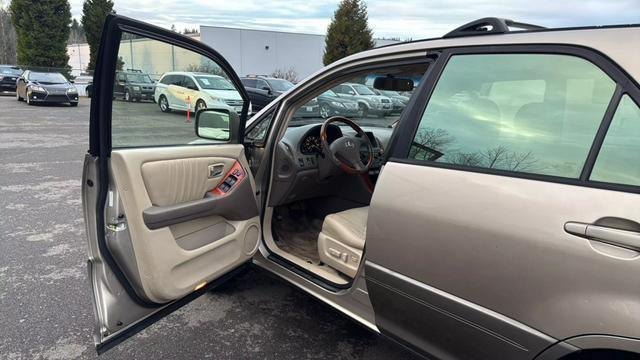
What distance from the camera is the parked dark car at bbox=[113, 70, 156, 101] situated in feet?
6.20

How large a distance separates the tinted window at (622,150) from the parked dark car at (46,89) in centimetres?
2012

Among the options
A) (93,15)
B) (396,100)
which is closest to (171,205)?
(396,100)

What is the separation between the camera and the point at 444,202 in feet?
5.44

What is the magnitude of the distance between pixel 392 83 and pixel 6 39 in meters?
53.5

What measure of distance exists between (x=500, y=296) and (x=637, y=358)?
43 cm

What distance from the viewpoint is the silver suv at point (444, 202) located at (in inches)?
53.2

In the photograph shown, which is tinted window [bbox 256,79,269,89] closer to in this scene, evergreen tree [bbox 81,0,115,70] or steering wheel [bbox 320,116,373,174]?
steering wheel [bbox 320,116,373,174]

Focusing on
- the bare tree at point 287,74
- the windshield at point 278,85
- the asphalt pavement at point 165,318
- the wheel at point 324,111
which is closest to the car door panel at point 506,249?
the asphalt pavement at point 165,318

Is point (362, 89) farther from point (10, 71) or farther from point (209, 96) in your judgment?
point (10, 71)

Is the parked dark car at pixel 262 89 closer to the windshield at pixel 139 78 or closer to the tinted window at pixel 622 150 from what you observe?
the windshield at pixel 139 78

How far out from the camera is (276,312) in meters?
2.91

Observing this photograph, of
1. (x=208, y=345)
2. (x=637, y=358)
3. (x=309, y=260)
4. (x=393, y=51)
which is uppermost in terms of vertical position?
(x=393, y=51)

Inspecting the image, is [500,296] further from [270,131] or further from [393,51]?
[270,131]

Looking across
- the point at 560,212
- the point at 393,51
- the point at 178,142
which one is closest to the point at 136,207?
the point at 178,142
